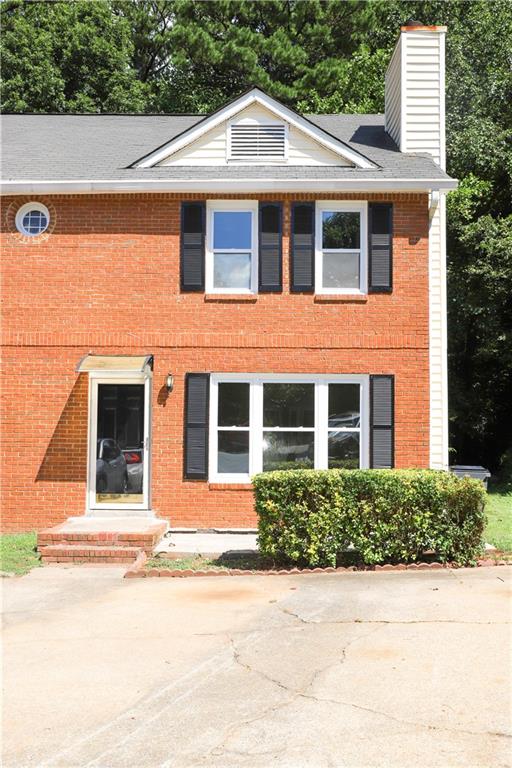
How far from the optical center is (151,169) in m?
13.7

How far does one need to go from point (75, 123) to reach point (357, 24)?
17.2 m

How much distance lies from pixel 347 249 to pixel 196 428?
3.86 metres

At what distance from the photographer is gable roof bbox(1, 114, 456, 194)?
1318 cm

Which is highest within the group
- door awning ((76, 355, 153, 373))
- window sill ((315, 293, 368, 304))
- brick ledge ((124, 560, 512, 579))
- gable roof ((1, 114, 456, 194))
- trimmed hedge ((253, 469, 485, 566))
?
gable roof ((1, 114, 456, 194))

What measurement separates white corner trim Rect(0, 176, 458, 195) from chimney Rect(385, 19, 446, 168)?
5.89 feet

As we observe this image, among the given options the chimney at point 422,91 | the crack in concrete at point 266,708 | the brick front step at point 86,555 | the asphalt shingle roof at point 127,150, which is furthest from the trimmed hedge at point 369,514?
the chimney at point 422,91

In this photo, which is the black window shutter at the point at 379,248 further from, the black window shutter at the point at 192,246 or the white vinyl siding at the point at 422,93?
the black window shutter at the point at 192,246

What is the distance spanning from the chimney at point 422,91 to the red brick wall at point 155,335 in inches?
69.4

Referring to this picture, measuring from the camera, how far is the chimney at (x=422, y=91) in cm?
1456

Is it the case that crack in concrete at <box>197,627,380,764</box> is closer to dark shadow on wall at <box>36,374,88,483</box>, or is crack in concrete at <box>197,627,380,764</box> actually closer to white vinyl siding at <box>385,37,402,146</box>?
dark shadow on wall at <box>36,374,88,483</box>

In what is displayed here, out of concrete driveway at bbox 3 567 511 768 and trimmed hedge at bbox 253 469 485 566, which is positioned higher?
trimmed hedge at bbox 253 469 485 566

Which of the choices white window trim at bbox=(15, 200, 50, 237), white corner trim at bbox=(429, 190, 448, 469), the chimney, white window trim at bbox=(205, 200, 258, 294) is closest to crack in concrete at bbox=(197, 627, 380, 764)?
white corner trim at bbox=(429, 190, 448, 469)

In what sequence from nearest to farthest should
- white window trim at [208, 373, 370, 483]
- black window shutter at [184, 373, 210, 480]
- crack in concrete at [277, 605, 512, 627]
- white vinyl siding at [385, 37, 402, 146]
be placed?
crack in concrete at [277, 605, 512, 627]
black window shutter at [184, 373, 210, 480]
white window trim at [208, 373, 370, 483]
white vinyl siding at [385, 37, 402, 146]

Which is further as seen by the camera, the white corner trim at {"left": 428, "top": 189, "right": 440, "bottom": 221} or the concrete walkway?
the white corner trim at {"left": 428, "top": 189, "right": 440, "bottom": 221}
